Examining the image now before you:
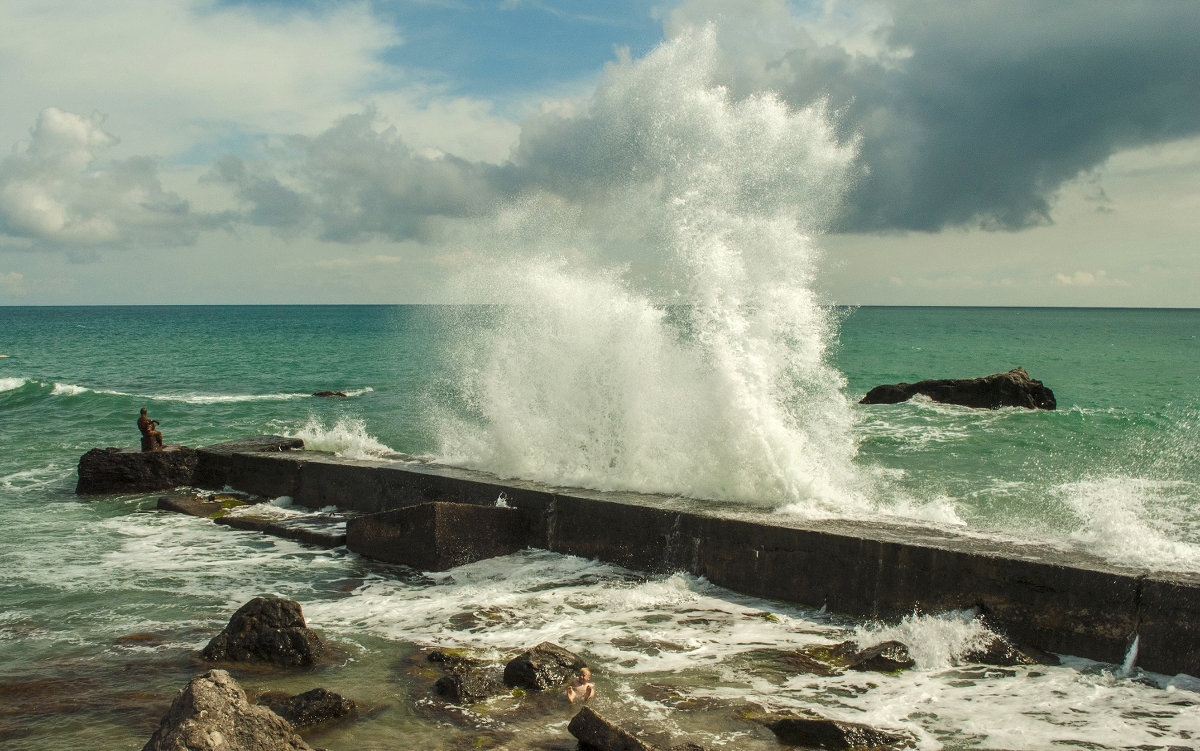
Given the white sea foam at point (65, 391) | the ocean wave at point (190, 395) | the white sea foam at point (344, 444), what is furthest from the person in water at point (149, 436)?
the white sea foam at point (65, 391)

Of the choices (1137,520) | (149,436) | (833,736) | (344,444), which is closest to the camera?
(833,736)

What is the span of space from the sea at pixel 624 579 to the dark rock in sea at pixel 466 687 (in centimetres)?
8

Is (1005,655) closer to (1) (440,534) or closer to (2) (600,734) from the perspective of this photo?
(2) (600,734)

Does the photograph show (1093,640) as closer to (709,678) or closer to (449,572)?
(709,678)

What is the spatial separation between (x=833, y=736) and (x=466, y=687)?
1.86 meters

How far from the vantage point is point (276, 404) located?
23.8 metres

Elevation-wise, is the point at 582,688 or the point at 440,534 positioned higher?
the point at 440,534

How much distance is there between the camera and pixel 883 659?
4672mm

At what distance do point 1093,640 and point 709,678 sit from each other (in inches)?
89.4

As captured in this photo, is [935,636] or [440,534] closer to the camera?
[935,636]

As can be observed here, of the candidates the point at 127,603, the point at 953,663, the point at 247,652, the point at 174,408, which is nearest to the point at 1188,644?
the point at 953,663

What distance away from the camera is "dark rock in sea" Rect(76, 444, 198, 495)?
10.5 metres

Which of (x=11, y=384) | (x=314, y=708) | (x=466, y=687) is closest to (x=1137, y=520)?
(x=466, y=687)

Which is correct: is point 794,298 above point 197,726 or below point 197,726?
above
